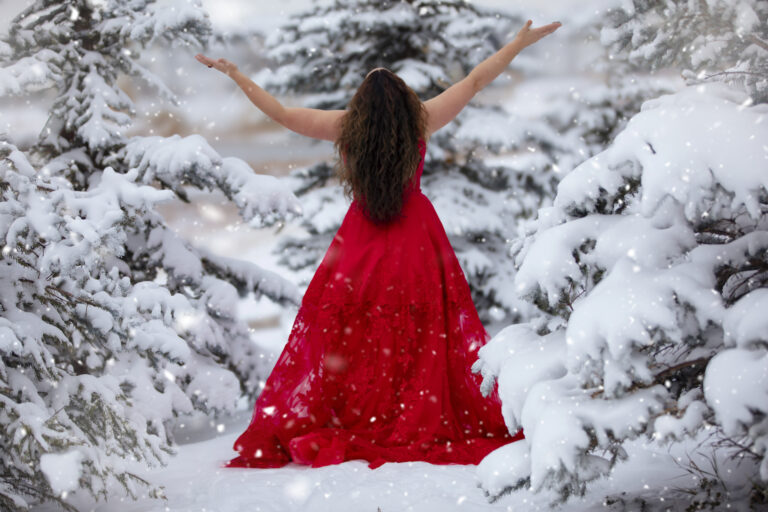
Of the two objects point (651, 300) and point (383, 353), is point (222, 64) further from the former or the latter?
point (651, 300)

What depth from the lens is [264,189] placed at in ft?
17.0

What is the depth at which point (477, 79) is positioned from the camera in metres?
4.10

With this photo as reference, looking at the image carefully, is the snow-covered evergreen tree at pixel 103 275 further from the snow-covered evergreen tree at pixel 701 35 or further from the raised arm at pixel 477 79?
the snow-covered evergreen tree at pixel 701 35

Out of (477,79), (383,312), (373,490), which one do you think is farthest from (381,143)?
(373,490)

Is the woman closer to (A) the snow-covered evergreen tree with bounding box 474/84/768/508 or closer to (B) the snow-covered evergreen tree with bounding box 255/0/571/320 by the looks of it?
(A) the snow-covered evergreen tree with bounding box 474/84/768/508

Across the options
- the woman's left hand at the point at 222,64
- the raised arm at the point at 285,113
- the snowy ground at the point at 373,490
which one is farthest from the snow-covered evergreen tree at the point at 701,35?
the woman's left hand at the point at 222,64

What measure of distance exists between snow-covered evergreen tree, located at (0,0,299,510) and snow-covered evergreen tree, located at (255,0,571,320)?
282cm

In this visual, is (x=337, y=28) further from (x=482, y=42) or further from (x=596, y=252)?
(x=596, y=252)

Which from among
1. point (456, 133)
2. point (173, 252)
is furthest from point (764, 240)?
point (456, 133)

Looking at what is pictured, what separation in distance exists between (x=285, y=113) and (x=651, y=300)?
9.09 feet

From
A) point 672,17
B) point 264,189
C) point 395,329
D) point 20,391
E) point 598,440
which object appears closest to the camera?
point 598,440

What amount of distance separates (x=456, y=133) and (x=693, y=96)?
644 centimetres

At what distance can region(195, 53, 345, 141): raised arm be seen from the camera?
3.97 metres

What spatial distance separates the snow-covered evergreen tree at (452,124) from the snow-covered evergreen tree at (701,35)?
135 inches
